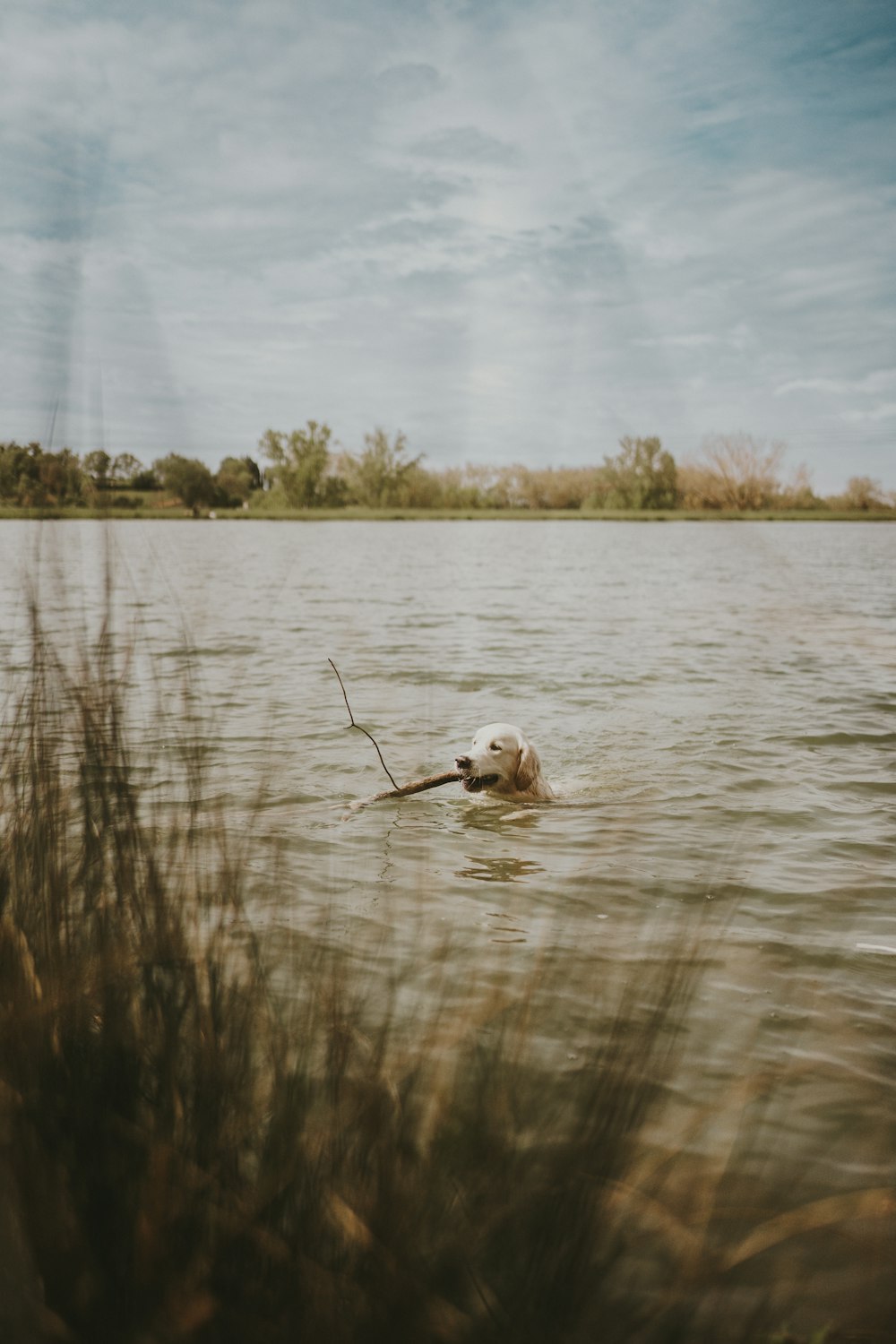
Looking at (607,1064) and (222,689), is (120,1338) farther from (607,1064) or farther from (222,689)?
(222,689)

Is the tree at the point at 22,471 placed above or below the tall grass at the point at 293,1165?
above

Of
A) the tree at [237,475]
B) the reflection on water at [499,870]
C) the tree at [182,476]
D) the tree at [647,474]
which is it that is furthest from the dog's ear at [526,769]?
the tree at [647,474]

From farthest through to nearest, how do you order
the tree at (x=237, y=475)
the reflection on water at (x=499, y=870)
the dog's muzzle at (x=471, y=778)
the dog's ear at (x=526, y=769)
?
the dog's ear at (x=526, y=769) → the dog's muzzle at (x=471, y=778) → the reflection on water at (x=499, y=870) → the tree at (x=237, y=475)

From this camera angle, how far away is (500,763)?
6.53m

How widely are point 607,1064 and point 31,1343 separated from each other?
120cm

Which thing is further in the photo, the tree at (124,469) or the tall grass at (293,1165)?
the tree at (124,469)

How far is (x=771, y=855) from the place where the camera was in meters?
5.69

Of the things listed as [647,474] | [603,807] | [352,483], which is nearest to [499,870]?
[603,807]

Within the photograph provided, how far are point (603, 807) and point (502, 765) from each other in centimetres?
89

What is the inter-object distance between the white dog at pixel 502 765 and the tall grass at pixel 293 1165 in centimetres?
387

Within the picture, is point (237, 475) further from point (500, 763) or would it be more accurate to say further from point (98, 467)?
point (500, 763)

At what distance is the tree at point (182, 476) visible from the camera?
371 centimetres

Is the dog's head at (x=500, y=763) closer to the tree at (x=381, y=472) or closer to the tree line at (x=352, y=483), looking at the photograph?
the tree line at (x=352, y=483)

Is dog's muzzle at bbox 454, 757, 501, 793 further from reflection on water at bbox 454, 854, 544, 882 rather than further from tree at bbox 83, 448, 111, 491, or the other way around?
tree at bbox 83, 448, 111, 491
